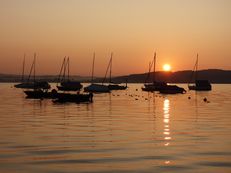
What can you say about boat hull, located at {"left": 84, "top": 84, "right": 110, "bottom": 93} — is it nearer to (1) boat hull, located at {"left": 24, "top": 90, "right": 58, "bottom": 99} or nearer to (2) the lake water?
(1) boat hull, located at {"left": 24, "top": 90, "right": 58, "bottom": 99}

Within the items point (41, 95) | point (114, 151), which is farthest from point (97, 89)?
point (114, 151)

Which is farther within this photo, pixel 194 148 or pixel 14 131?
pixel 14 131

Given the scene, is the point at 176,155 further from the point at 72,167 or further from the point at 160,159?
the point at 72,167

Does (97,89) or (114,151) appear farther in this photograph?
(97,89)

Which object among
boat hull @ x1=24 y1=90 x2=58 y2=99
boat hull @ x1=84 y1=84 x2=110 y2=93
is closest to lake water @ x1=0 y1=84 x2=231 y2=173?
boat hull @ x1=24 y1=90 x2=58 y2=99

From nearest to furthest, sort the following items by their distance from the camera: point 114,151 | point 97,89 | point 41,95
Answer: point 114,151, point 41,95, point 97,89

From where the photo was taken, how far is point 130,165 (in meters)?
19.8

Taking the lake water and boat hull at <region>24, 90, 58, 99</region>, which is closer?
the lake water

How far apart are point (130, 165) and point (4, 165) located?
17.8 feet

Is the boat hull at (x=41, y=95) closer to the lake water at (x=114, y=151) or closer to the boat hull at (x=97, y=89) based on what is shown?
the boat hull at (x=97, y=89)

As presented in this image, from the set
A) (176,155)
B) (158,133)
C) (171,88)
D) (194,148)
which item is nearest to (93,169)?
(176,155)

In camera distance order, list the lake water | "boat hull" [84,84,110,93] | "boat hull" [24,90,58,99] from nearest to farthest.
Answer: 1. the lake water
2. "boat hull" [24,90,58,99]
3. "boat hull" [84,84,110,93]

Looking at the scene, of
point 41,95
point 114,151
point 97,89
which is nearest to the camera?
point 114,151

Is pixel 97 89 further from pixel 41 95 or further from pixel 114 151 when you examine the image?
pixel 114 151
